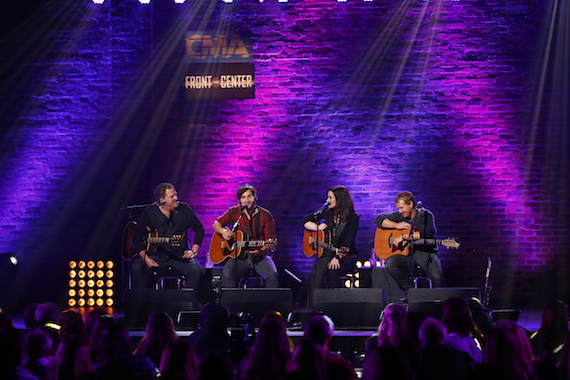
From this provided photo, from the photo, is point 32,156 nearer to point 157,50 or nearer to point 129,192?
point 129,192

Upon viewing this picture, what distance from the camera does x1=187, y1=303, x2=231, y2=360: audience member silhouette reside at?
5016 mm

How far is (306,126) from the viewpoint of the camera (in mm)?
10102

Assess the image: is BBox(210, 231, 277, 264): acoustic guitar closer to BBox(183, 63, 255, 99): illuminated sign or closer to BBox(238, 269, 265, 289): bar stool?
BBox(238, 269, 265, 289): bar stool

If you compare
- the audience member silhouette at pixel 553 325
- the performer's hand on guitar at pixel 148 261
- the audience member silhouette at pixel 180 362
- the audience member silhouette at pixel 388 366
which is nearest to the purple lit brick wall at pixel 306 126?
the performer's hand on guitar at pixel 148 261

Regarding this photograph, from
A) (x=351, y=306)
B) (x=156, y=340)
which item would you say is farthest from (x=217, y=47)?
(x=156, y=340)

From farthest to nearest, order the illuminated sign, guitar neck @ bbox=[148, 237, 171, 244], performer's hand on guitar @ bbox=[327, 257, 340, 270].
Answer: the illuminated sign
guitar neck @ bbox=[148, 237, 171, 244]
performer's hand on guitar @ bbox=[327, 257, 340, 270]

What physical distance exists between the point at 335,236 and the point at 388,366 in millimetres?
5437

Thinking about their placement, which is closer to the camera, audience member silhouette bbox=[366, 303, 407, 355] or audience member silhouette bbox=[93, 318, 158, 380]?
audience member silhouette bbox=[93, 318, 158, 380]

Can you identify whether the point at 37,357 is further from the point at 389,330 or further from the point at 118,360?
the point at 389,330

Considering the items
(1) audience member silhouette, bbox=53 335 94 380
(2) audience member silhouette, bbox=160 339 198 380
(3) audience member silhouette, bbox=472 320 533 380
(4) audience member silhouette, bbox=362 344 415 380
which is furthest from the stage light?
(4) audience member silhouette, bbox=362 344 415 380

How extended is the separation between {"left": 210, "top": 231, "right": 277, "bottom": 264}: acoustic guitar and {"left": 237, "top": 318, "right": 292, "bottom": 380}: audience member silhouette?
4.35m

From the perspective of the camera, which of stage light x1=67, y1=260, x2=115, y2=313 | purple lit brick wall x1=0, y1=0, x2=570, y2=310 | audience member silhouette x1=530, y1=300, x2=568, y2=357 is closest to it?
audience member silhouette x1=530, y1=300, x2=568, y2=357

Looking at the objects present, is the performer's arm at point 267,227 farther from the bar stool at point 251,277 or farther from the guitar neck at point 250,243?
the bar stool at point 251,277

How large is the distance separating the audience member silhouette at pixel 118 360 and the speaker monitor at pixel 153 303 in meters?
2.52
